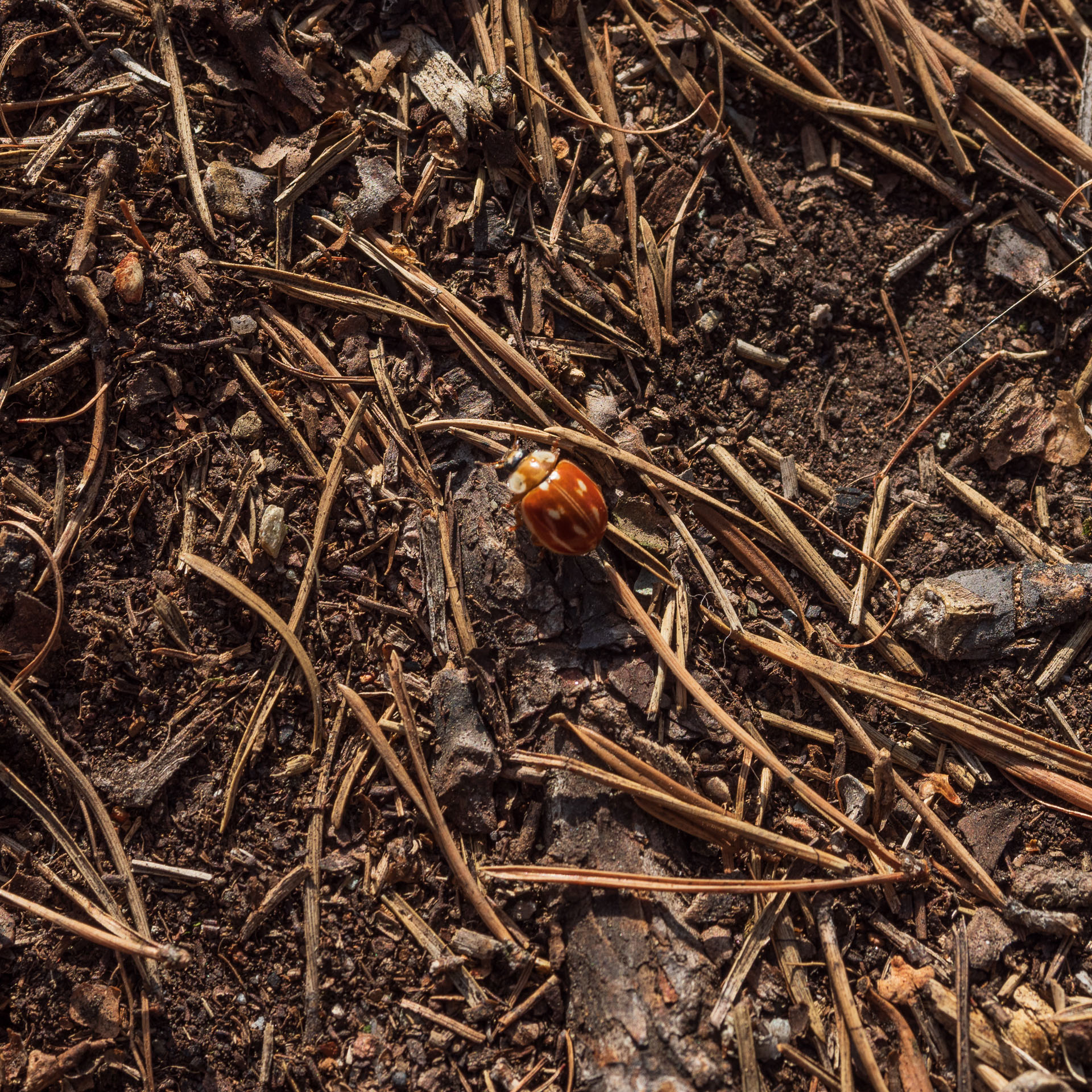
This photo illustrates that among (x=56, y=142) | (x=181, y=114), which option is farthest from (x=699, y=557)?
(x=56, y=142)

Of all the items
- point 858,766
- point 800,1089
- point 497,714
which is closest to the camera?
point 800,1089

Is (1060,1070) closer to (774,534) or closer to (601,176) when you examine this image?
(774,534)

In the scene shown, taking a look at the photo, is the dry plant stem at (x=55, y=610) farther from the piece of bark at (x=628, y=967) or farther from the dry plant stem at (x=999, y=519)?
the dry plant stem at (x=999, y=519)

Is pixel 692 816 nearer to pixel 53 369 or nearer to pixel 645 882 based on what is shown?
pixel 645 882

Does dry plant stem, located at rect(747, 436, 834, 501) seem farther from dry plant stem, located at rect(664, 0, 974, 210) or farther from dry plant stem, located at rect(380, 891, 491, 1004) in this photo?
dry plant stem, located at rect(380, 891, 491, 1004)

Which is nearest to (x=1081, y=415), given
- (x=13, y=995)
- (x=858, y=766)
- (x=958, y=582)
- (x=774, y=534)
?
(x=958, y=582)
